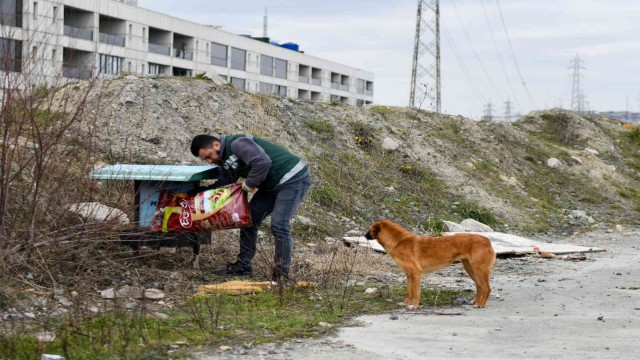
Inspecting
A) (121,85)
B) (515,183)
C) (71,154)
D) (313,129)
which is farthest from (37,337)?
(515,183)

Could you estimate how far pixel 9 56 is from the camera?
318 inches

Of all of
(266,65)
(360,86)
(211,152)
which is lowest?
(211,152)

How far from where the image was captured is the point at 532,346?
7203mm

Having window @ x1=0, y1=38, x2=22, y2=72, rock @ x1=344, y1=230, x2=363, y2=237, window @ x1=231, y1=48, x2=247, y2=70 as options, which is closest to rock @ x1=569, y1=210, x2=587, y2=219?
rock @ x1=344, y1=230, x2=363, y2=237

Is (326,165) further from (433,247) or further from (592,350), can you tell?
(592,350)

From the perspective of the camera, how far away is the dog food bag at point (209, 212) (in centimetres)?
959

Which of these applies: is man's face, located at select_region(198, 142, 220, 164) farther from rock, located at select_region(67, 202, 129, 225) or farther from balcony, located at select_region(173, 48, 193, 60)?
balcony, located at select_region(173, 48, 193, 60)

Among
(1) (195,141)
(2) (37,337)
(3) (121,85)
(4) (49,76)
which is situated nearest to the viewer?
(2) (37,337)

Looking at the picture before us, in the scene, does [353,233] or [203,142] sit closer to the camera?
[203,142]

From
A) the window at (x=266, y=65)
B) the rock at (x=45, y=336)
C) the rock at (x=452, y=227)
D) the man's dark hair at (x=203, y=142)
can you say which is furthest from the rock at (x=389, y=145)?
the window at (x=266, y=65)

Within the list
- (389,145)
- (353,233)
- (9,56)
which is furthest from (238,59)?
(9,56)

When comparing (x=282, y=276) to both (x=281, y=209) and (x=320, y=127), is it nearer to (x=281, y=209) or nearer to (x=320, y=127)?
(x=281, y=209)

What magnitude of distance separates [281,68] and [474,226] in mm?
51285

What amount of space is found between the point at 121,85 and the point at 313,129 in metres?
4.37
